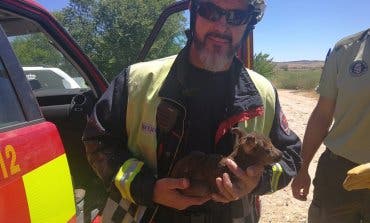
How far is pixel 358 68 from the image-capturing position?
332 cm

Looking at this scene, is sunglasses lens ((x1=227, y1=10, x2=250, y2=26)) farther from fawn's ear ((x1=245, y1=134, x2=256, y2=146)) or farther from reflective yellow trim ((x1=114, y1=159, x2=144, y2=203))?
reflective yellow trim ((x1=114, y1=159, x2=144, y2=203))

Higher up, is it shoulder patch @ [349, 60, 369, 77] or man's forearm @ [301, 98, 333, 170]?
shoulder patch @ [349, 60, 369, 77]

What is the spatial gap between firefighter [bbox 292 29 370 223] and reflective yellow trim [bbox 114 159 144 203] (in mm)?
1702

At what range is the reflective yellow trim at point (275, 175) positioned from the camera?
91.8 inches

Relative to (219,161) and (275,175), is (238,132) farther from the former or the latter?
(275,175)

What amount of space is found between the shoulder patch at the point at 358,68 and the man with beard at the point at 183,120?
3.73 ft

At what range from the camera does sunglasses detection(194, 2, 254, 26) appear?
2357mm

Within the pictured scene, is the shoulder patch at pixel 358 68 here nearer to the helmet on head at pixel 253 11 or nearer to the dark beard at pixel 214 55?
the helmet on head at pixel 253 11

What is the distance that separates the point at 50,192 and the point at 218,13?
3.64ft

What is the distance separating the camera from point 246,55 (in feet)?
13.1

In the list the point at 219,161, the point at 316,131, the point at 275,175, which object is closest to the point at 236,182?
the point at 219,161

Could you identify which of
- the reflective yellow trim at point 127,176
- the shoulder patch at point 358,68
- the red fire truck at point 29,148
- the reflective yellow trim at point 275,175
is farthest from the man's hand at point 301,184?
the reflective yellow trim at point 127,176

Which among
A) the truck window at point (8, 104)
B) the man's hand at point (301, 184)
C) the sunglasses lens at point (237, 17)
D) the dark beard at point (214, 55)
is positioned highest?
the sunglasses lens at point (237, 17)

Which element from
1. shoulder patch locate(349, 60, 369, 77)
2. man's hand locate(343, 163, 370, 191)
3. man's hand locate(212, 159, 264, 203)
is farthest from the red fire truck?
shoulder patch locate(349, 60, 369, 77)
